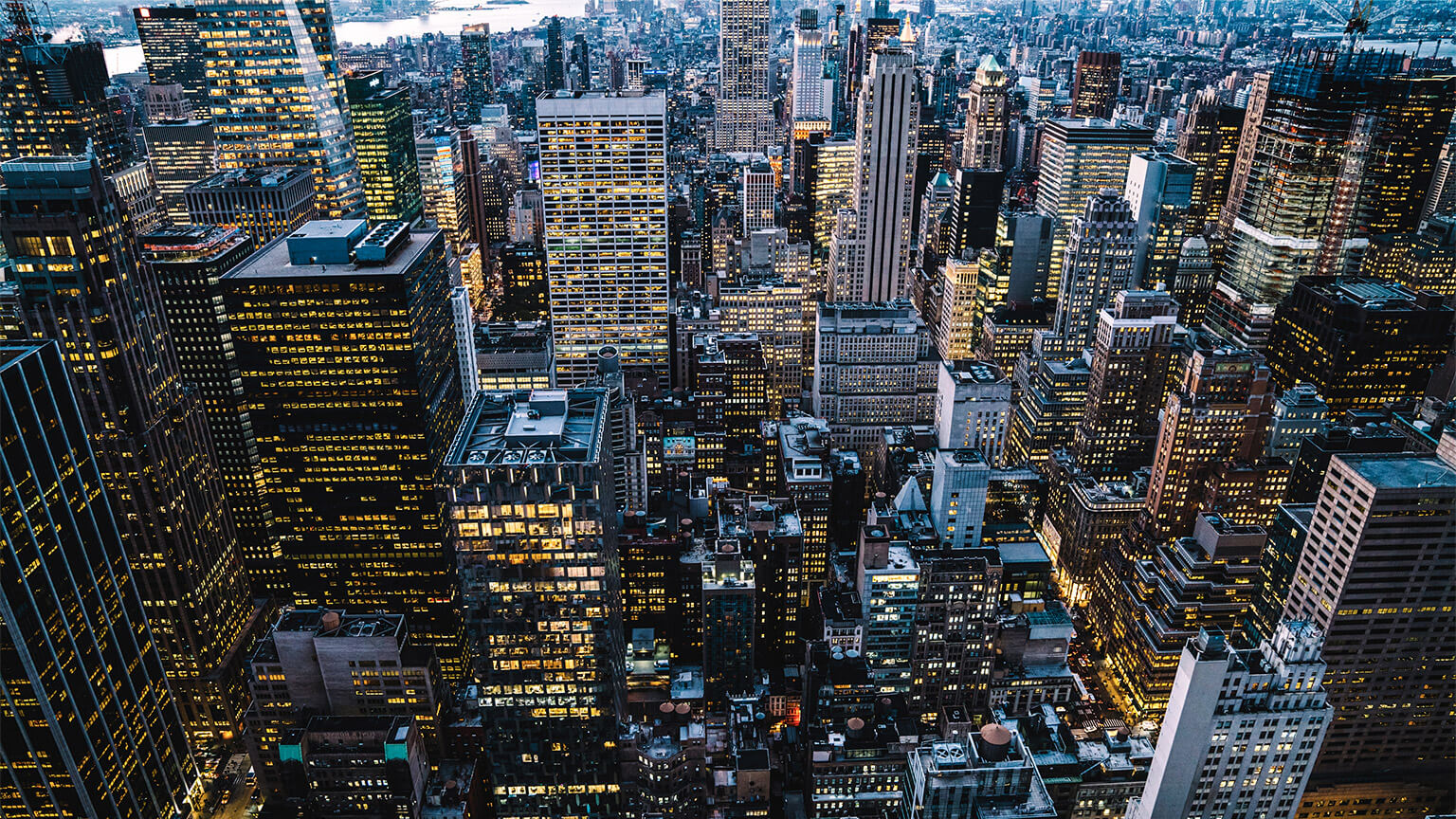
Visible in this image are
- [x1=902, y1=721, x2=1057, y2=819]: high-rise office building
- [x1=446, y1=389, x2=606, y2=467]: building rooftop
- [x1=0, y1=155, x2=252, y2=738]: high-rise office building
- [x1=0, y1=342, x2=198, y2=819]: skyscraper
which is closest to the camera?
[x1=0, y1=342, x2=198, y2=819]: skyscraper

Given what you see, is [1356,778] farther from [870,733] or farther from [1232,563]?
[870,733]

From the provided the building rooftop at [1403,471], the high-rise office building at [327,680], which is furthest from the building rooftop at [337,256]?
the building rooftop at [1403,471]

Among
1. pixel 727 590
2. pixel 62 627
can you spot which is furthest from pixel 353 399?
pixel 727 590

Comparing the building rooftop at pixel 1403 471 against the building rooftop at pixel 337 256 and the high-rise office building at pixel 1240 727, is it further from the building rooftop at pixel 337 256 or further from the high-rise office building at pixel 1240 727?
the building rooftop at pixel 337 256

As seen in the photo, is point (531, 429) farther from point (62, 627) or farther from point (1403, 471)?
point (1403, 471)

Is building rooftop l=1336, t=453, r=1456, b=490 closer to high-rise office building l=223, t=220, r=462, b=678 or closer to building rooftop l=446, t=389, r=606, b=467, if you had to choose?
building rooftop l=446, t=389, r=606, b=467

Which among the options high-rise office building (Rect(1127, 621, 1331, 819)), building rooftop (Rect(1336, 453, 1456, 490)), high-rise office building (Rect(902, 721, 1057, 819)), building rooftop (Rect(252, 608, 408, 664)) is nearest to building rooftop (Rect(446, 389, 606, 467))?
building rooftop (Rect(252, 608, 408, 664))

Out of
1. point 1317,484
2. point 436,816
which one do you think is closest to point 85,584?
point 436,816
